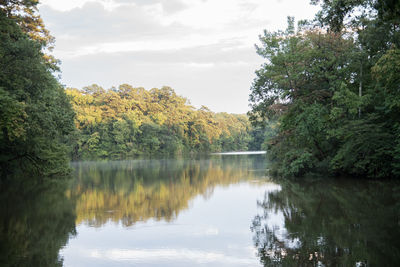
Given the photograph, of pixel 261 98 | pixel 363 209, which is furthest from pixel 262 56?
pixel 363 209

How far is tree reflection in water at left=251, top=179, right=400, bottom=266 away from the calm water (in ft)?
0.07

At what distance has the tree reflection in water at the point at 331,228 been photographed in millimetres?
7348

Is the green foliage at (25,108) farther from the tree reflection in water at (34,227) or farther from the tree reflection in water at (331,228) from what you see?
the tree reflection in water at (331,228)

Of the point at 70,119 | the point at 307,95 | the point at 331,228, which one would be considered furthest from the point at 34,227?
the point at 307,95

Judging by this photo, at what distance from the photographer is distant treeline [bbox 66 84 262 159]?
226ft

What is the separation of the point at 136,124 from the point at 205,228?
64023mm

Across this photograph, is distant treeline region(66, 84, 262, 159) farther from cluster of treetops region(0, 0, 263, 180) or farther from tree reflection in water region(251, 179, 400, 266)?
tree reflection in water region(251, 179, 400, 266)

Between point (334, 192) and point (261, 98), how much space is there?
1330cm

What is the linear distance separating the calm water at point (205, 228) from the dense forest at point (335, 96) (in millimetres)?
2252

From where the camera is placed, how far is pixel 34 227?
1074 cm

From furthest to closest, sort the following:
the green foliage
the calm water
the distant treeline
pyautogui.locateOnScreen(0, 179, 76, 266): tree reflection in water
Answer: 1. the distant treeline
2. the green foliage
3. pyautogui.locateOnScreen(0, 179, 76, 266): tree reflection in water
4. the calm water

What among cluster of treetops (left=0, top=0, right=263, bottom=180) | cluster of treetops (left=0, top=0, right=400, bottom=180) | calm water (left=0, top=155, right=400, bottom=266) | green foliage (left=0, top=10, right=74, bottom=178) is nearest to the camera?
calm water (left=0, top=155, right=400, bottom=266)

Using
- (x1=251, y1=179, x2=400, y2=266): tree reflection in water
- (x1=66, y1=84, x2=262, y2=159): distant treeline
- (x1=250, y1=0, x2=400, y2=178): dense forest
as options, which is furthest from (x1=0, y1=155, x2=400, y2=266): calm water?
(x1=66, y1=84, x2=262, y2=159): distant treeline

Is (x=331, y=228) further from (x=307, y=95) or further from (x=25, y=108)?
(x=307, y=95)
